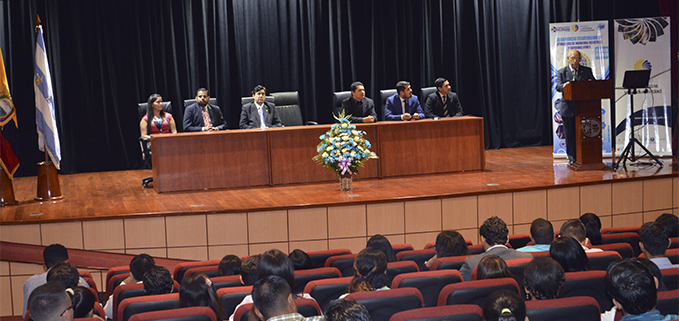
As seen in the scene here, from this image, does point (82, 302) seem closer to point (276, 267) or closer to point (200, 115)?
point (276, 267)

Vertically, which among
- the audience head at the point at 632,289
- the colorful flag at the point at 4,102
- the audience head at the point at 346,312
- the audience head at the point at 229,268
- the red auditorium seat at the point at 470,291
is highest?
the colorful flag at the point at 4,102

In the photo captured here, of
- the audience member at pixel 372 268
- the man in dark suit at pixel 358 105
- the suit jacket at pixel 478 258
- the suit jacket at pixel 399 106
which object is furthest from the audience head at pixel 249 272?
the suit jacket at pixel 399 106

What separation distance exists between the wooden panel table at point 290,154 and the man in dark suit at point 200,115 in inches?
30.3

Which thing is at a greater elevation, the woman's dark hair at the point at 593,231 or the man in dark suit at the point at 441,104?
the man in dark suit at the point at 441,104

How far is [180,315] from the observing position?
103 inches

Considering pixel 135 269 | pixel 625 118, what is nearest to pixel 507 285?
pixel 135 269

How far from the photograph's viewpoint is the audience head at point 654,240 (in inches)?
140

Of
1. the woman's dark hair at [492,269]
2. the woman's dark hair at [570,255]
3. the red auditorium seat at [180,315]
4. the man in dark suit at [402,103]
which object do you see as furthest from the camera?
the man in dark suit at [402,103]

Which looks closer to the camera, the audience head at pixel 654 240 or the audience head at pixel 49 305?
the audience head at pixel 49 305

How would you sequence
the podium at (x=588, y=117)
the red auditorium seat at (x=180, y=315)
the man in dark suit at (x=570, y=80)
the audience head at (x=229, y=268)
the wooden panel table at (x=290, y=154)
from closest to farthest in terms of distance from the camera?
the red auditorium seat at (x=180, y=315) < the audience head at (x=229, y=268) < the wooden panel table at (x=290, y=154) < the podium at (x=588, y=117) < the man in dark suit at (x=570, y=80)

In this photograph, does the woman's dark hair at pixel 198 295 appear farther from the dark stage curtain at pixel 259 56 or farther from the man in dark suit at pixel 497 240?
the dark stage curtain at pixel 259 56

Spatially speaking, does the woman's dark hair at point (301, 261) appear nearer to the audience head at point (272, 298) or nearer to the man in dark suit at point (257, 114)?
the audience head at point (272, 298)

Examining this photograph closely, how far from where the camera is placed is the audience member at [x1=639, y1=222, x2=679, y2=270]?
3526 mm

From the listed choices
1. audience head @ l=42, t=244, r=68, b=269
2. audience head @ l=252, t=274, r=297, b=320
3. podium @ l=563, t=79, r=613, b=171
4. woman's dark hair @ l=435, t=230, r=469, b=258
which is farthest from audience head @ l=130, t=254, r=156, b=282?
podium @ l=563, t=79, r=613, b=171
